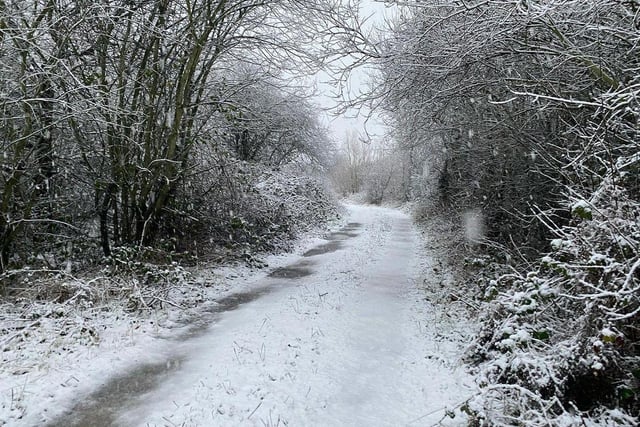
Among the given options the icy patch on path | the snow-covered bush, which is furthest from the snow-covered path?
the snow-covered bush

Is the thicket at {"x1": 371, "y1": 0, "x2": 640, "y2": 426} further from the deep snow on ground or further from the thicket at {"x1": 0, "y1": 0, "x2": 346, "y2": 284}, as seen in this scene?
the thicket at {"x1": 0, "y1": 0, "x2": 346, "y2": 284}

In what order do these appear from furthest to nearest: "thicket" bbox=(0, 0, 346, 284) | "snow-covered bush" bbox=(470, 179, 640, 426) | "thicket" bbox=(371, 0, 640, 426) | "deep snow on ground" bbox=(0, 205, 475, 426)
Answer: "thicket" bbox=(0, 0, 346, 284), "deep snow on ground" bbox=(0, 205, 475, 426), "thicket" bbox=(371, 0, 640, 426), "snow-covered bush" bbox=(470, 179, 640, 426)

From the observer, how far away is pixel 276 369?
5430mm

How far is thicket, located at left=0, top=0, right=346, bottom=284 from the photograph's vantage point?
726cm

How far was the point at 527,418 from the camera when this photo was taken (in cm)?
392

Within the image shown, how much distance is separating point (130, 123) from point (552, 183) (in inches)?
329

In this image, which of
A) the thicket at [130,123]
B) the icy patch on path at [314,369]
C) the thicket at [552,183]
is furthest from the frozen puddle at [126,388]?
the thicket at [552,183]

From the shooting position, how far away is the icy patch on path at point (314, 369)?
4.47 metres

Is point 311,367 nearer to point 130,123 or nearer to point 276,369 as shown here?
point 276,369

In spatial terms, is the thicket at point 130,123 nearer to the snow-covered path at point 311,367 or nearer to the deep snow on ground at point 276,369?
the deep snow on ground at point 276,369

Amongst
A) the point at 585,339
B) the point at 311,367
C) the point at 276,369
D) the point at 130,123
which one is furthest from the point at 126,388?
the point at 130,123

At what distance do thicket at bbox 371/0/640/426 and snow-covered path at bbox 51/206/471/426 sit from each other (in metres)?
0.84

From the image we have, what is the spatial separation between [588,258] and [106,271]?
7.69 m

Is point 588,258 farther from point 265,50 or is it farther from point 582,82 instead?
point 265,50
